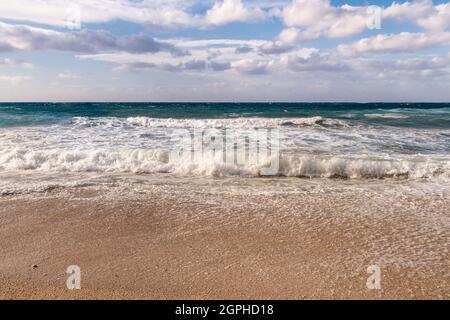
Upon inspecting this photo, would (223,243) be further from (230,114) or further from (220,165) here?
(230,114)

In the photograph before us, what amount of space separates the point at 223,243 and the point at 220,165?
4.45 meters

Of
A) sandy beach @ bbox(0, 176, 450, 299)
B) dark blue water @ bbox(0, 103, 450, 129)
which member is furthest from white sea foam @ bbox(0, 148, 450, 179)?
dark blue water @ bbox(0, 103, 450, 129)

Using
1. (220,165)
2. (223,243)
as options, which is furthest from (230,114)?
(223,243)

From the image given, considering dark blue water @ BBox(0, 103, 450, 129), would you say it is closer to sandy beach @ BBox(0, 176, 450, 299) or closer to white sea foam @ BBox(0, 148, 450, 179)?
white sea foam @ BBox(0, 148, 450, 179)

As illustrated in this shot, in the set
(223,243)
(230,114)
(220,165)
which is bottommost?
(223,243)

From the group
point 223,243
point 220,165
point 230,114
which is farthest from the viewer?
point 230,114

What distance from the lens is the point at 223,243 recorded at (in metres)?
4.63

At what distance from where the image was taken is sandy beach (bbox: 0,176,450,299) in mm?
3592

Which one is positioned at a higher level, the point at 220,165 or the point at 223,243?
the point at 220,165

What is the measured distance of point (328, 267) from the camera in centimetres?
399

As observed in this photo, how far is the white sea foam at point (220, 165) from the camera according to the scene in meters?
8.80
